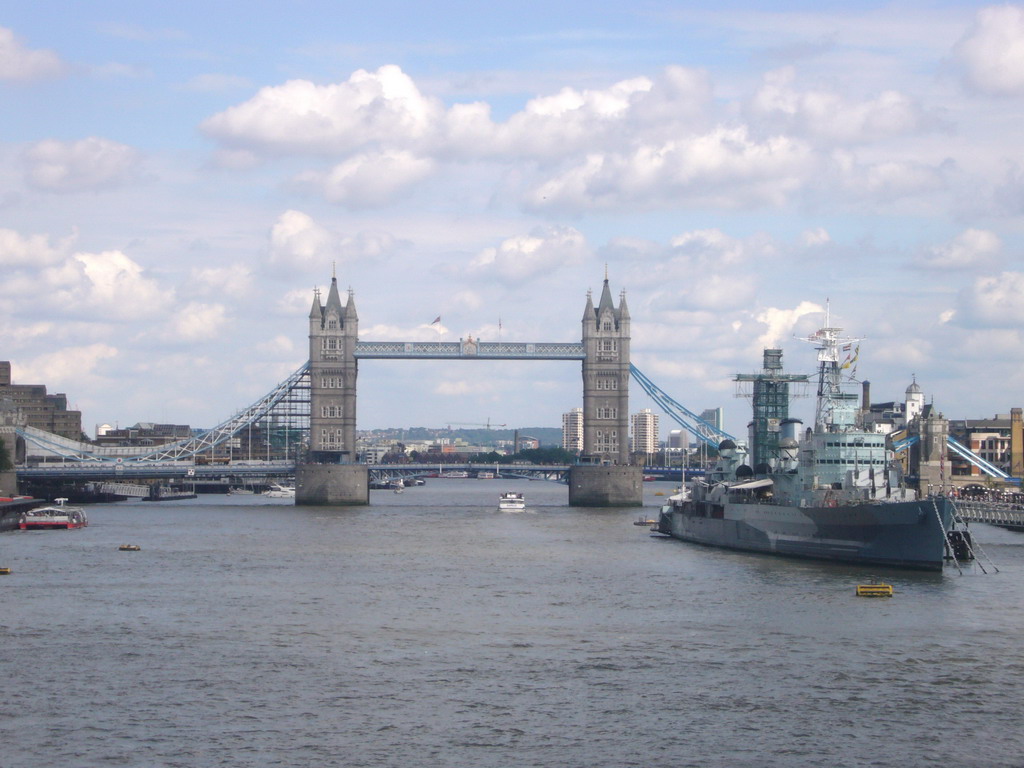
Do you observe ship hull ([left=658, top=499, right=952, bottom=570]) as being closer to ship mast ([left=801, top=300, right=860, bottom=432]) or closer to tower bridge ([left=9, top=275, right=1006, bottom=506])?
ship mast ([left=801, top=300, right=860, bottom=432])

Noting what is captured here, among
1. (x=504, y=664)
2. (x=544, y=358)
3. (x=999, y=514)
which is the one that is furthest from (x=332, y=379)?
(x=504, y=664)

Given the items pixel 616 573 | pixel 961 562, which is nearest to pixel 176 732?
pixel 616 573

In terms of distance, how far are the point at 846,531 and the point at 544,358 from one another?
64.1 meters

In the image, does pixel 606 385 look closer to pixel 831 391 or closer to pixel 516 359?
pixel 516 359

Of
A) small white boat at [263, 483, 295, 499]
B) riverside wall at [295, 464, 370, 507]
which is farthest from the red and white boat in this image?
small white boat at [263, 483, 295, 499]

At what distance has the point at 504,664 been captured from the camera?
3409 cm

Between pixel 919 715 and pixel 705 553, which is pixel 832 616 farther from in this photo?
pixel 705 553

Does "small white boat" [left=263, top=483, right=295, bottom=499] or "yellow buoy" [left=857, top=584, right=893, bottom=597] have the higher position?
"small white boat" [left=263, top=483, right=295, bottom=499]

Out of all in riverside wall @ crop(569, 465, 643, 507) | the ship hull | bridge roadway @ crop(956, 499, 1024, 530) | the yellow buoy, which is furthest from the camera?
riverside wall @ crop(569, 465, 643, 507)

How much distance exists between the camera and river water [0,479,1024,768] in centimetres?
2659

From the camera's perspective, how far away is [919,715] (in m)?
28.9

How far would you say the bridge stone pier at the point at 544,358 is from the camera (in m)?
115

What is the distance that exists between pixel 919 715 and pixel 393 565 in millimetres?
31672

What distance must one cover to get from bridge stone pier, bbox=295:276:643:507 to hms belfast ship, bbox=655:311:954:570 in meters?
43.6
